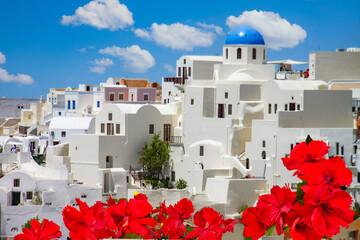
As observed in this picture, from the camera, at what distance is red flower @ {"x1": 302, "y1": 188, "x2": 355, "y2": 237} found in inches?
174

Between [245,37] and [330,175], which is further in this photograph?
[245,37]

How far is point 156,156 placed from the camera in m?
39.5

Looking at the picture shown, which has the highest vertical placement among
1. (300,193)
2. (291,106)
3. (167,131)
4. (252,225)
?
(291,106)

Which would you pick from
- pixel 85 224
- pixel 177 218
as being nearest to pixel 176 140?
pixel 177 218

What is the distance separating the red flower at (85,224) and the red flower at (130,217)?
0.12 m

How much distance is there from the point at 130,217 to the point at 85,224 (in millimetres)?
391

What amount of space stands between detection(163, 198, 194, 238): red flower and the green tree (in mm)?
33476

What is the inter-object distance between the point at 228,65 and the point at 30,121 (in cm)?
3188

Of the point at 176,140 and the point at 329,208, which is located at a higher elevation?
the point at 329,208

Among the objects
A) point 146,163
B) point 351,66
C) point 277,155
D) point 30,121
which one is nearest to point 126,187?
point 146,163

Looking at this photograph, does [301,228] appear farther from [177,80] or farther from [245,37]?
[177,80]

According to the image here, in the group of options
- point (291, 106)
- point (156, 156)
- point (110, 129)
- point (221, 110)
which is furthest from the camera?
point (110, 129)

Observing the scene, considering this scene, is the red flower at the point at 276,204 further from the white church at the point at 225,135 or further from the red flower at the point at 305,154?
the white church at the point at 225,135

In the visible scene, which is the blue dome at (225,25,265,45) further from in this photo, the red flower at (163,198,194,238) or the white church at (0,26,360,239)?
the red flower at (163,198,194,238)
